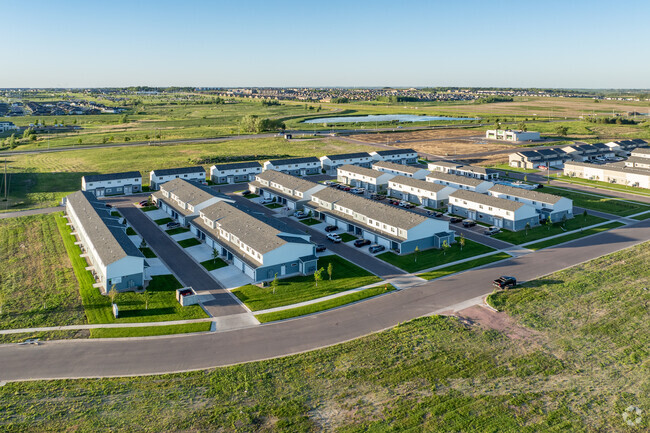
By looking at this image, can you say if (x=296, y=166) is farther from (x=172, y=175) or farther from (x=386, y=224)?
(x=386, y=224)

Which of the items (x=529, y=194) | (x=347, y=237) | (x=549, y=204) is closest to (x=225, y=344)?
(x=347, y=237)

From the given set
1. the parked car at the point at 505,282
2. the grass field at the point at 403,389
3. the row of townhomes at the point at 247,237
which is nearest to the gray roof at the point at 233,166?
the row of townhomes at the point at 247,237

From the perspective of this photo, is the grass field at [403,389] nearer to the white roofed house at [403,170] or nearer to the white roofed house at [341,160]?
the white roofed house at [403,170]

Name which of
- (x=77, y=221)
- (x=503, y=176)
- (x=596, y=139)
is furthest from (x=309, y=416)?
(x=596, y=139)

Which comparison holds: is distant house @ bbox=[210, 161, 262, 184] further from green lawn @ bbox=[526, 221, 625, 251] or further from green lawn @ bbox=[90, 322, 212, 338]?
green lawn @ bbox=[526, 221, 625, 251]

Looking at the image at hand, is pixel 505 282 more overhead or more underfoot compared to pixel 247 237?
more underfoot

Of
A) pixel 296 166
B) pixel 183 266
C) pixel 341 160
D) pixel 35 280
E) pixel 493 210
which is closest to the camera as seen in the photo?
pixel 35 280

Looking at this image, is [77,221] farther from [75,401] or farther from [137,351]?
[75,401]
